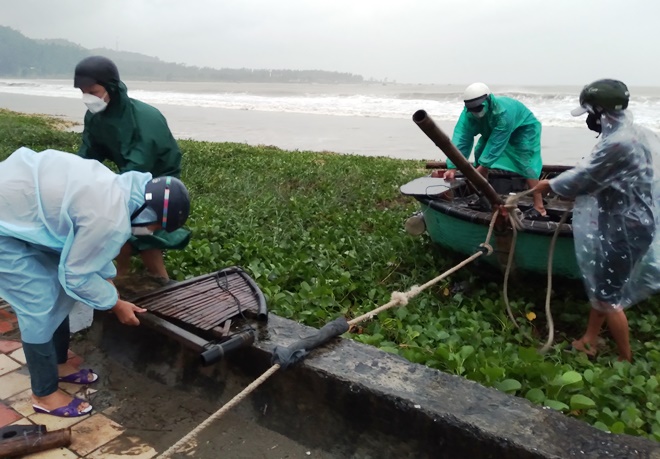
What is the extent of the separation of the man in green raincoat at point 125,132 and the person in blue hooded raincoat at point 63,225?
886mm

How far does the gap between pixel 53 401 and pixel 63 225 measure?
3.01ft

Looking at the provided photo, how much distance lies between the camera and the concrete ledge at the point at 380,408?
2025mm

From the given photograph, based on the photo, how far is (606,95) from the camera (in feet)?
10.6

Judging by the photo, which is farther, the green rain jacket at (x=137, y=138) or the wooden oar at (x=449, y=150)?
the green rain jacket at (x=137, y=138)

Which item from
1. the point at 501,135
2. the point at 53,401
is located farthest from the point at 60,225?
the point at 501,135

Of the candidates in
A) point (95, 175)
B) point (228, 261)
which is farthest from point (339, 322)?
point (228, 261)

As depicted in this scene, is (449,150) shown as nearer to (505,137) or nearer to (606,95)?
(606,95)

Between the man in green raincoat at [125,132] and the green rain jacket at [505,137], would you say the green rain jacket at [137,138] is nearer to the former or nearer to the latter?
the man in green raincoat at [125,132]

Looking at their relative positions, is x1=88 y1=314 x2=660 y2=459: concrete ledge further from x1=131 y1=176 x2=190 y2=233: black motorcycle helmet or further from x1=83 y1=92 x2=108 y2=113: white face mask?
x1=83 y1=92 x2=108 y2=113: white face mask

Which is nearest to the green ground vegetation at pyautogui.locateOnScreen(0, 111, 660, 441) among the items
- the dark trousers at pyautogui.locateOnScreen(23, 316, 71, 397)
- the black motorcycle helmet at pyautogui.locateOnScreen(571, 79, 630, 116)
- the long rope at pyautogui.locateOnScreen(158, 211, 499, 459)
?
the long rope at pyautogui.locateOnScreen(158, 211, 499, 459)

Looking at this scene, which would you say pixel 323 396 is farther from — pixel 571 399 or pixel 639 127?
pixel 639 127

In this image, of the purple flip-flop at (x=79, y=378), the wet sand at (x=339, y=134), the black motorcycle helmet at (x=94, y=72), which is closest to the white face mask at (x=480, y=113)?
the black motorcycle helmet at (x=94, y=72)

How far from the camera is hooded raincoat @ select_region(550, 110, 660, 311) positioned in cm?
320

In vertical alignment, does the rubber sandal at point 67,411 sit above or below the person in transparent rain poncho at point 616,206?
below
